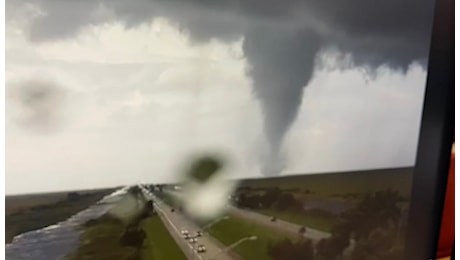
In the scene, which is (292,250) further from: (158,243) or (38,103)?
(38,103)

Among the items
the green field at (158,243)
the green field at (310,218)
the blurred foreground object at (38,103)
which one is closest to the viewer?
the blurred foreground object at (38,103)

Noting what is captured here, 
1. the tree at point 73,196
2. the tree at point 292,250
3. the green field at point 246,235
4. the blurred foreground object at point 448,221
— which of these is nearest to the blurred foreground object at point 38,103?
the tree at point 73,196

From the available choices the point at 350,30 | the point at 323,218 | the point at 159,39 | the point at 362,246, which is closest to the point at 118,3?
the point at 159,39

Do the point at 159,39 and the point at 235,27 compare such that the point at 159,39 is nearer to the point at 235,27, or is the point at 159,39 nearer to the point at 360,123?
the point at 235,27

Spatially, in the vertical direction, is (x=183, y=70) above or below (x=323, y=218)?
above

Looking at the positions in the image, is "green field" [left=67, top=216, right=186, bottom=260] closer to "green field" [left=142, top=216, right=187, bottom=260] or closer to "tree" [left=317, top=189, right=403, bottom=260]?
"green field" [left=142, top=216, right=187, bottom=260]

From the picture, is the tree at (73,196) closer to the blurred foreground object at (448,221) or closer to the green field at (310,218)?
the green field at (310,218)
